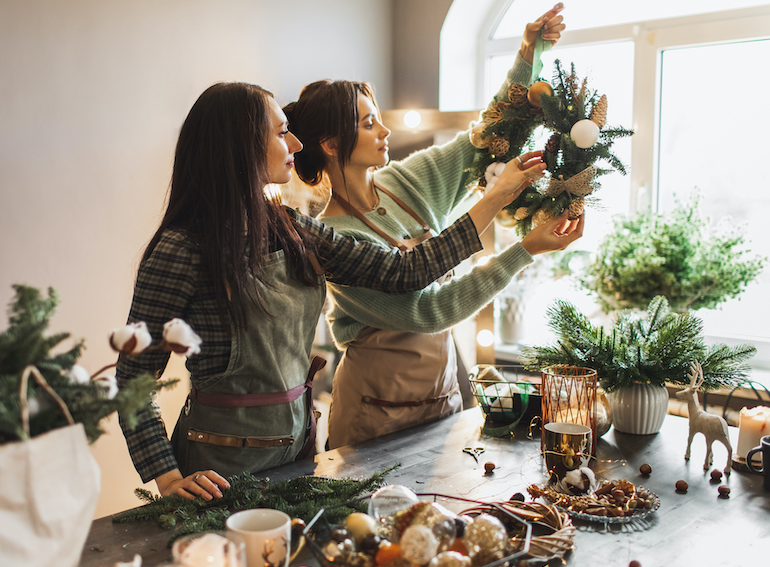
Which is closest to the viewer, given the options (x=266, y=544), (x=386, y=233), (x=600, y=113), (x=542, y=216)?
(x=266, y=544)

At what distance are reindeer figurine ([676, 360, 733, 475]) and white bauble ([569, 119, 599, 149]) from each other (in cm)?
49

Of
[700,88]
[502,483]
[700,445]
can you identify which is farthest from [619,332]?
[700,88]

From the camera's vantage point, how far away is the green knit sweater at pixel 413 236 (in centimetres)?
151

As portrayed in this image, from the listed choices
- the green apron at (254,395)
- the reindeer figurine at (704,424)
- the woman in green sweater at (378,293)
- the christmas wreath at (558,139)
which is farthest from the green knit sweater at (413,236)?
the reindeer figurine at (704,424)

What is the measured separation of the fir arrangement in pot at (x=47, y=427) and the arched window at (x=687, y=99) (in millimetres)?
2114

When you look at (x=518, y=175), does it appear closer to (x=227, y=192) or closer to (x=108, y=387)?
(x=227, y=192)

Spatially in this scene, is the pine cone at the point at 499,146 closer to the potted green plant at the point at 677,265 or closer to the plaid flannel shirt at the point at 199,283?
the plaid flannel shirt at the point at 199,283

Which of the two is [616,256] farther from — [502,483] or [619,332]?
[502,483]

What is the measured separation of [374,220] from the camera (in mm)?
1671

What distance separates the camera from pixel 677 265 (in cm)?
236

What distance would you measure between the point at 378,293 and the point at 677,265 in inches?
52.9

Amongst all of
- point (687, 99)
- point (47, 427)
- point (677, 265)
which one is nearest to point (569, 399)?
point (47, 427)

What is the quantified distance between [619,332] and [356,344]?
63cm

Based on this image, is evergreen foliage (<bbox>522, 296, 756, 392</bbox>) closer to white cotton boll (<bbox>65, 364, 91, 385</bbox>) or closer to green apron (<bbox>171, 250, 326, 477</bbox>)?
green apron (<bbox>171, 250, 326, 477</bbox>)
